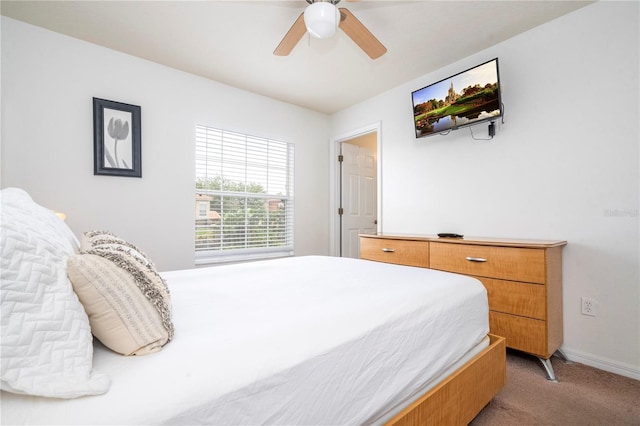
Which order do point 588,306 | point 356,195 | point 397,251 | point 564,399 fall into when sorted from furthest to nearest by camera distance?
point 356,195, point 397,251, point 588,306, point 564,399

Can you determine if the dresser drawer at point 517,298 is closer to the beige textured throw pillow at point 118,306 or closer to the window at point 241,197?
the beige textured throw pillow at point 118,306

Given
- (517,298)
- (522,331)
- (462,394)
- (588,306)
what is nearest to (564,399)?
(522,331)

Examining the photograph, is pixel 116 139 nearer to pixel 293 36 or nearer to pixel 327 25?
pixel 293 36

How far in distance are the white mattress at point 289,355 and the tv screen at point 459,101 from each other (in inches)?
63.1

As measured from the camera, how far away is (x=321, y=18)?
1694mm

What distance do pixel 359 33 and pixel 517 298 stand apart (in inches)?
82.1

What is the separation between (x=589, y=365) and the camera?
80.0 inches

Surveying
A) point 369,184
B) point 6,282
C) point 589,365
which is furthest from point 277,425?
point 369,184

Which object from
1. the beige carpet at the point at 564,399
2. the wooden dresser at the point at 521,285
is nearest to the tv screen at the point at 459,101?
the wooden dresser at the point at 521,285

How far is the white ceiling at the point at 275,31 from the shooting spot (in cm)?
208

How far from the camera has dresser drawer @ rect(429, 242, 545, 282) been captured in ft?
6.22

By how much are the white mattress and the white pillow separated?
0.13 ft

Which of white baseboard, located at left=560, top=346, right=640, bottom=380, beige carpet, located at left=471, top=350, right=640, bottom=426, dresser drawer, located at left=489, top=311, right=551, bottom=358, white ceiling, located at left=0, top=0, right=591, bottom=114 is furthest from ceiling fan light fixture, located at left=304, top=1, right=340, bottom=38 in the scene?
white baseboard, located at left=560, top=346, right=640, bottom=380

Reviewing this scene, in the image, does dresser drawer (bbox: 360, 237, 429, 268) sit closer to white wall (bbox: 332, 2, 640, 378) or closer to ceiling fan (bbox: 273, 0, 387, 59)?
white wall (bbox: 332, 2, 640, 378)
